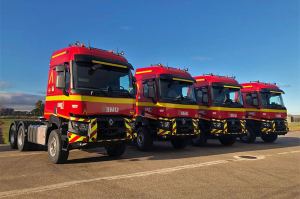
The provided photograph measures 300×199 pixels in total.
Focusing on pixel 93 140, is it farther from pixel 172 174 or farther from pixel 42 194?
pixel 42 194

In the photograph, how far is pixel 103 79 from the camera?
31.8ft

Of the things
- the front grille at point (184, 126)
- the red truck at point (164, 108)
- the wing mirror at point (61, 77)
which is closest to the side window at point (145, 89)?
the red truck at point (164, 108)

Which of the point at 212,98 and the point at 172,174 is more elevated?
the point at 212,98

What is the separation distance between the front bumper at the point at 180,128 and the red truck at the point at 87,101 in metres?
2.69

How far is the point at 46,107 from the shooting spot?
10.8 meters

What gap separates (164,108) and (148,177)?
5.39 metres

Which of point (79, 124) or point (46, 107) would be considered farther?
point (46, 107)

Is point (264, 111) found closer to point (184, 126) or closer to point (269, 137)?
point (269, 137)

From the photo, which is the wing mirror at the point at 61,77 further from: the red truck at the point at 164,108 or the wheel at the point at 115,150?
the red truck at the point at 164,108

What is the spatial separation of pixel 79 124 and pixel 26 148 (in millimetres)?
4985

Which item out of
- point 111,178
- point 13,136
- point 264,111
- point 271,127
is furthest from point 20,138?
point 271,127

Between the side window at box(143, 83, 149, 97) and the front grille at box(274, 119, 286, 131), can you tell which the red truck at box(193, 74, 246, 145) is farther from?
the front grille at box(274, 119, 286, 131)

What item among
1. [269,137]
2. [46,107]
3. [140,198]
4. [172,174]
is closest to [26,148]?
[46,107]

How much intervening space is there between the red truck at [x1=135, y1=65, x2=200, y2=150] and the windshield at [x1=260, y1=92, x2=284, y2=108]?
640 cm
